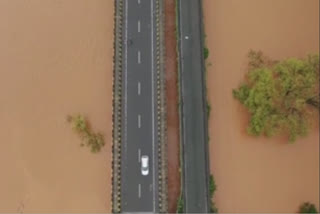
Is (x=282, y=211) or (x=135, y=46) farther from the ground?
(x=135, y=46)

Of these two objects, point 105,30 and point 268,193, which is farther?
point 105,30

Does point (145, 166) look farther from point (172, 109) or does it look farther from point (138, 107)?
point (172, 109)

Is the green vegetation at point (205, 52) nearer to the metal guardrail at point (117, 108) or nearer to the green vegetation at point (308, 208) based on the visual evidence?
the metal guardrail at point (117, 108)

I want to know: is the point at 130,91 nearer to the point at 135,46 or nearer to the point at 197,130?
the point at 135,46

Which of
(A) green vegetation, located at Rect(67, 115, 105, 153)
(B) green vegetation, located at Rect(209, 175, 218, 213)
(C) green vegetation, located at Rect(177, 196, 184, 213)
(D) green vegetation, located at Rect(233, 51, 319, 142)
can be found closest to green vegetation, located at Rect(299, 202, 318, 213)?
(D) green vegetation, located at Rect(233, 51, 319, 142)

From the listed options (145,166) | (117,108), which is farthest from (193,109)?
(117,108)

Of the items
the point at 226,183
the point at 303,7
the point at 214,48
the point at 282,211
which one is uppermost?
the point at 303,7

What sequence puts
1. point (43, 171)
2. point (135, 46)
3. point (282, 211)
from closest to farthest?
point (282, 211), point (43, 171), point (135, 46)

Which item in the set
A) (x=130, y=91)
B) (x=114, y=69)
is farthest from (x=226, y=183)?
(x=114, y=69)
